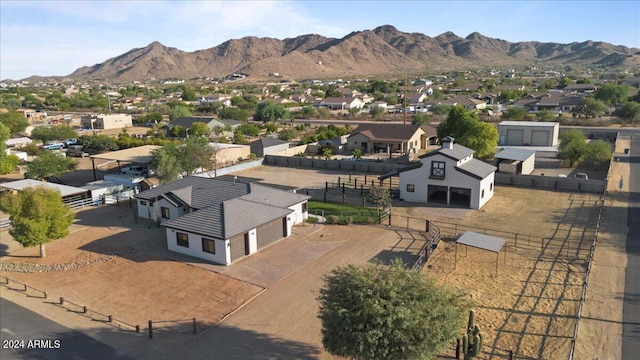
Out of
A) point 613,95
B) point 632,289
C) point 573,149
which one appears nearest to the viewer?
point 632,289

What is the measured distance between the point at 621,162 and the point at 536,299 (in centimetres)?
4041

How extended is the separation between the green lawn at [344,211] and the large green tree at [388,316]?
59.3 ft

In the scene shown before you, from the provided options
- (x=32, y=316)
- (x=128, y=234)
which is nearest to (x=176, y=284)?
(x=32, y=316)

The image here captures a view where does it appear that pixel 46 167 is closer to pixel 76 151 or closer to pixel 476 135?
pixel 76 151

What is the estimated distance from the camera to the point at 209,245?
87.8ft

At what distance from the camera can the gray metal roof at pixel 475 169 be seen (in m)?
36.5

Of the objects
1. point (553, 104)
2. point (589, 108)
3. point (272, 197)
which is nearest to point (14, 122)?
point (272, 197)

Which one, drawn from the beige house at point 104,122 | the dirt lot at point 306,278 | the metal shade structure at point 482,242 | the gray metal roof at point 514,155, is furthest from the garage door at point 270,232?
the beige house at point 104,122

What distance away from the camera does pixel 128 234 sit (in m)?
32.2

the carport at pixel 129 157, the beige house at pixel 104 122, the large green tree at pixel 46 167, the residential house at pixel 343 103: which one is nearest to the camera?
the large green tree at pixel 46 167

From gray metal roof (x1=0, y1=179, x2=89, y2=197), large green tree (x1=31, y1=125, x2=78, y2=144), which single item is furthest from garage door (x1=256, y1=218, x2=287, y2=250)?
large green tree (x1=31, y1=125, x2=78, y2=144)

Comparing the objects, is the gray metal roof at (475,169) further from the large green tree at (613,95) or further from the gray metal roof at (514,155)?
the large green tree at (613,95)

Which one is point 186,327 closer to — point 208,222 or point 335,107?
point 208,222

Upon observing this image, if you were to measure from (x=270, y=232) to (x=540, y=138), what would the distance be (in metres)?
48.7
